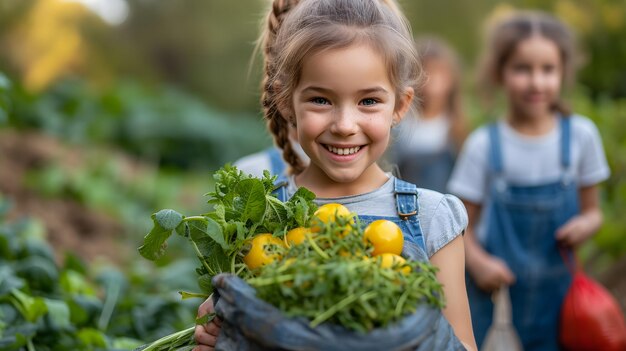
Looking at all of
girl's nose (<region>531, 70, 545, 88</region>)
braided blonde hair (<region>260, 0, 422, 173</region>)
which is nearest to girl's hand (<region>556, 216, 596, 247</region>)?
girl's nose (<region>531, 70, 545, 88</region>)

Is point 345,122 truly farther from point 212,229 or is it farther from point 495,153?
point 495,153

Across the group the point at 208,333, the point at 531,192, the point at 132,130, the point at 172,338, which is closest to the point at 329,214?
the point at 208,333

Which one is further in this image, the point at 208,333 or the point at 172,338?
the point at 172,338

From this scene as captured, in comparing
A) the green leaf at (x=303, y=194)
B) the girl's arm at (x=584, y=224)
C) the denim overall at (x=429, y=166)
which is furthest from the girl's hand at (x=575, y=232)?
the green leaf at (x=303, y=194)

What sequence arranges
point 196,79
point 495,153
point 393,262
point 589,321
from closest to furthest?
1. point 393,262
2. point 589,321
3. point 495,153
4. point 196,79

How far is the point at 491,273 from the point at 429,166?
6.21 ft

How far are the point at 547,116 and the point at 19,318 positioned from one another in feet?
8.98

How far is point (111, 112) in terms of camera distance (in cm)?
1101

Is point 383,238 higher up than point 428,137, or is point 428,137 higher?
point 428,137

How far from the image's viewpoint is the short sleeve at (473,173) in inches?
175

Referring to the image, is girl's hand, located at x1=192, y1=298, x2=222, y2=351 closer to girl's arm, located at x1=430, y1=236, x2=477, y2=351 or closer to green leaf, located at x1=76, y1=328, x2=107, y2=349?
girl's arm, located at x1=430, y1=236, x2=477, y2=351

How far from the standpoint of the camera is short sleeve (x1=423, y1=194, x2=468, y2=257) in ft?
7.61

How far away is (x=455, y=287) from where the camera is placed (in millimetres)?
2285

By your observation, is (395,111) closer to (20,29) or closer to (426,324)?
(426,324)
